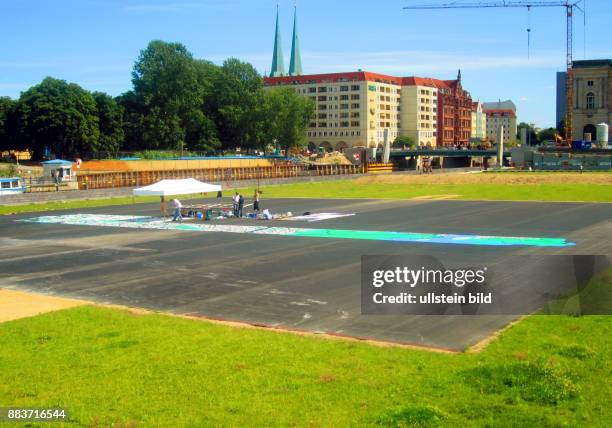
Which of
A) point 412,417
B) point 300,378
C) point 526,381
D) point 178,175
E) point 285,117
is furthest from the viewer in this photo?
point 285,117

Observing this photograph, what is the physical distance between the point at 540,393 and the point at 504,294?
8111 mm

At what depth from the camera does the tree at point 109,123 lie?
332ft

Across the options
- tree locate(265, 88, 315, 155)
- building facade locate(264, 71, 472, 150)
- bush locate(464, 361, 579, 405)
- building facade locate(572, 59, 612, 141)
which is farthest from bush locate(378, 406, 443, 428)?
building facade locate(264, 71, 472, 150)

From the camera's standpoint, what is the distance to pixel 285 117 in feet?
427

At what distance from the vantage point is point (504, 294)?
1745 centimetres

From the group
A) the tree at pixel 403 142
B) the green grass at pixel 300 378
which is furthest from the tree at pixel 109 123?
the tree at pixel 403 142

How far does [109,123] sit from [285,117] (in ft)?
127

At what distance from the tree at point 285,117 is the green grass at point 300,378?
374 feet

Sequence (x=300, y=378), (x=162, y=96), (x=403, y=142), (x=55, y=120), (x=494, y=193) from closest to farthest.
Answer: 1. (x=300, y=378)
2. (x=494, y=193)
3. (x=55, y=120)
4. (x=162, y=96)
5. (x=403, y=142)

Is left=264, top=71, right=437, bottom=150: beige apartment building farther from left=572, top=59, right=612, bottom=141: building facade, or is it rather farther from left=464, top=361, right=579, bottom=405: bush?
left=464, top=361, right=579, bottom=405: bush

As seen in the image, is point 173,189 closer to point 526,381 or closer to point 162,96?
point 526,381

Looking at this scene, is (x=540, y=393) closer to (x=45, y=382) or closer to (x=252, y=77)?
(x=45, y=382)

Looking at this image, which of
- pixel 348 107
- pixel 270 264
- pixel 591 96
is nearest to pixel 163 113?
pixel 348 107

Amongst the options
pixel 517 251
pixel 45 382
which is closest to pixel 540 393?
pixel 45 382
